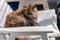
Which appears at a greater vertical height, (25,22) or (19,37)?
(25,22)

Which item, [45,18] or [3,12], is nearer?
[45,18]

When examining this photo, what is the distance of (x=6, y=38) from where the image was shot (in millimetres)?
1786

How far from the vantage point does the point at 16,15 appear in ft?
6.16

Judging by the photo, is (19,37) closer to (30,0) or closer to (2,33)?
(2,33)

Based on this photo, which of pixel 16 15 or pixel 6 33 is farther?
pixel 16 15

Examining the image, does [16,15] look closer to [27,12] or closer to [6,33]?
[27,12]

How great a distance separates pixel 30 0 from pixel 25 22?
105 cm

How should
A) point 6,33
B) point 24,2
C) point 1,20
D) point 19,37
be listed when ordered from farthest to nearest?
point 24,2 < point 1,20 < point 19,37 < point 6,33

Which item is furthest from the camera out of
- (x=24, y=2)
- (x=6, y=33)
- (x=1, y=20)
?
(x=24, y=2)

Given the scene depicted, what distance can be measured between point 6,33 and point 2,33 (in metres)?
0.04

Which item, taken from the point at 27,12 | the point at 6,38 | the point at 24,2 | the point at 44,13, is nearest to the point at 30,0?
the point at 24,2

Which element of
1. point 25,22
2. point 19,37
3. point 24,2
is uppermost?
point 24,2

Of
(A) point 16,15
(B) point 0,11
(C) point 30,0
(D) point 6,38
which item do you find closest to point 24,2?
(C) point 30,0

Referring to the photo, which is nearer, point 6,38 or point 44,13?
point 6,38
